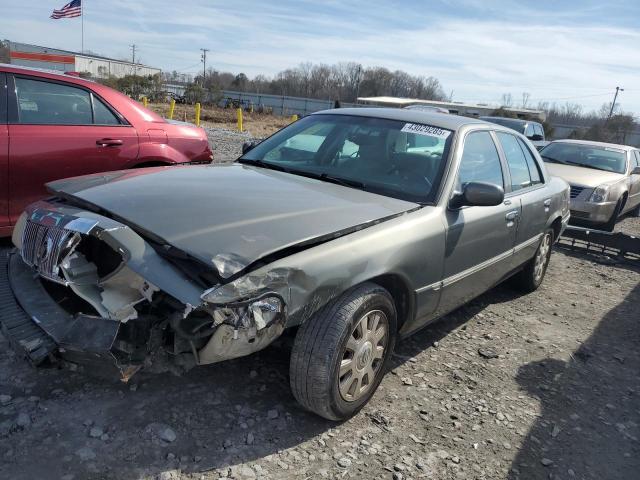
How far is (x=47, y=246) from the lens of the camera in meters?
2.57

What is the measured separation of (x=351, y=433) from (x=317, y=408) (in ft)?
0.91

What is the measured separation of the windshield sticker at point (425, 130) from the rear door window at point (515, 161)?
0.85 meters

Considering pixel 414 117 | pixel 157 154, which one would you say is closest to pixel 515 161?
pixel 414 117

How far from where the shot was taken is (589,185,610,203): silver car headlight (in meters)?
8.17

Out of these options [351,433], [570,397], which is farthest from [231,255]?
[570,397]

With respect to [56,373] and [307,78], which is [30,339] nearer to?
[56,373]

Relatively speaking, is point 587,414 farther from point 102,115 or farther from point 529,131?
point 529,131

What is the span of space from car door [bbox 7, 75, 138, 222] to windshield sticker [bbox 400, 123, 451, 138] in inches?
105

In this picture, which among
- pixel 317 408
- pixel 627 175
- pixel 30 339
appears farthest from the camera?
pixel 627 175

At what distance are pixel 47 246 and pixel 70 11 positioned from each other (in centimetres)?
3578

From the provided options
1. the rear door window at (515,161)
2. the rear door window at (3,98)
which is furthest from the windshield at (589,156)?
the rear door window at (3,98)

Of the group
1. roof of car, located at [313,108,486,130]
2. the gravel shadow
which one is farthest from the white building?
the gravel shadow

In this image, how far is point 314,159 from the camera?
3.80 m

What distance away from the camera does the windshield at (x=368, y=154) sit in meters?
3.42
